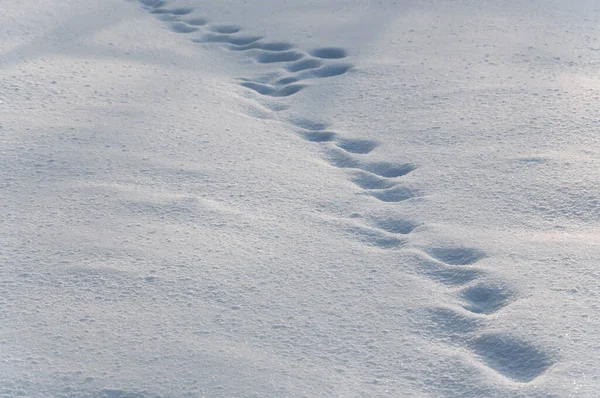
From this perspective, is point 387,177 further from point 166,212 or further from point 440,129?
point 166,212

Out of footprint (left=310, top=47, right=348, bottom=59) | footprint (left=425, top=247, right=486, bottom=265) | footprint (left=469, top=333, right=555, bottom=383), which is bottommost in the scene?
footprint (left=469, top=333, right=555, bottom=383)

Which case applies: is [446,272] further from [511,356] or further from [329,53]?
[329,53]

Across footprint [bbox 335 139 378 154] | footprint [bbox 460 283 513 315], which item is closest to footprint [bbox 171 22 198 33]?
footprint [bbox 335 139 378 154]

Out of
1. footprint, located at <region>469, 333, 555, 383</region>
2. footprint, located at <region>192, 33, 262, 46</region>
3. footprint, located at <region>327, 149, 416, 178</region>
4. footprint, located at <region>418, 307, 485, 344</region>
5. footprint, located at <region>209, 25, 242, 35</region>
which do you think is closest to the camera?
footprint, located at <region>469, 333, 555, 383</region>

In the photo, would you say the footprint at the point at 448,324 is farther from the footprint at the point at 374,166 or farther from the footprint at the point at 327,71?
the footprint at the point at 327,71

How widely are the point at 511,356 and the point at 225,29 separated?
2.37 meters

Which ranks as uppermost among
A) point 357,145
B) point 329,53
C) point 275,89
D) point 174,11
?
point 174,11

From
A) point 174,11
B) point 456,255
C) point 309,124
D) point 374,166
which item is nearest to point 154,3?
point 174,11

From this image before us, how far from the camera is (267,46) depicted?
3.33 meters

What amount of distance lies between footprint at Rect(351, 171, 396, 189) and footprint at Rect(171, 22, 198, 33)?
1539 mm

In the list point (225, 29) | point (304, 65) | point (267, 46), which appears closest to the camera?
point (304, 65)

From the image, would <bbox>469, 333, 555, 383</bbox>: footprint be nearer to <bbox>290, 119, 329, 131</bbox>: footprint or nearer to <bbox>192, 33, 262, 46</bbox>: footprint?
<bbox>290, 119, 329, 131</bbox>: footprint

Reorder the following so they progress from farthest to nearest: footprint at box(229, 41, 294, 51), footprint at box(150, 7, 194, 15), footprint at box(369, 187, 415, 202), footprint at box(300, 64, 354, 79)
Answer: footprint at box(150, 7, 194, 15) < footprint at box(229, 41, 294, 51) < footprint at box(300, 64, 354, 79) < footprint at box(369, 187, 415, 202)

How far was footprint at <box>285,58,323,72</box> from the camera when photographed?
3.10 m
